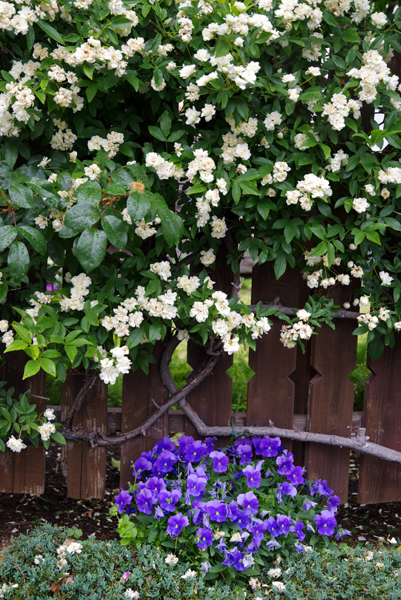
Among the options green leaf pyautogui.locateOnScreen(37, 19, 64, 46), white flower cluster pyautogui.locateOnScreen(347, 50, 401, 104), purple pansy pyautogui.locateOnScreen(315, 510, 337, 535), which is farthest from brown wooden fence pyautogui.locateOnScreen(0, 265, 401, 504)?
green leaf pyautogui.locateOnScreen(37, 19, 64, 46)

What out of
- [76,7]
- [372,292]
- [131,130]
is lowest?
[372,292]

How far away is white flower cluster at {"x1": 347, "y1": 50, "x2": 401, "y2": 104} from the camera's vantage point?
66.5 inches

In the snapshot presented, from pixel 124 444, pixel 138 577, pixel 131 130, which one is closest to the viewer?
pixel 138 577

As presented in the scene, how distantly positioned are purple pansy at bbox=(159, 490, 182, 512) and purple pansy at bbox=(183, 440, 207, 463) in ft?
0.62

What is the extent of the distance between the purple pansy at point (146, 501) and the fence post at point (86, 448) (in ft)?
1.36

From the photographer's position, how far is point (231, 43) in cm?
153

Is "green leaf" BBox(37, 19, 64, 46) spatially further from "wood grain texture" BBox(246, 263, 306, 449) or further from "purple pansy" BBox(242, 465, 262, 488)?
"purple pansy" BBox(242, 465, 262, 488)

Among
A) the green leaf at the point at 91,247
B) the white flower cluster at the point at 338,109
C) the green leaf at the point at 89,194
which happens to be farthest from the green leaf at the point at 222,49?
the green leaf at the point at 91,247

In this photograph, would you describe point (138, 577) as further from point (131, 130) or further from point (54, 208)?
point (131, 130)

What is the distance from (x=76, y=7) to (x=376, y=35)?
1.06 metres

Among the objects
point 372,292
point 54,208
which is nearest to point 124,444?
point 54,208

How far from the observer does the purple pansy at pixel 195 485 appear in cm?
185

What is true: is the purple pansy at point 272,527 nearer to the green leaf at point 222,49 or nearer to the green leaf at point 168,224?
the green leaf at point 168,224

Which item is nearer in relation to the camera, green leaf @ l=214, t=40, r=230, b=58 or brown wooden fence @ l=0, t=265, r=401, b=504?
green leaf @ l=214, t=40, r=230, b=58
